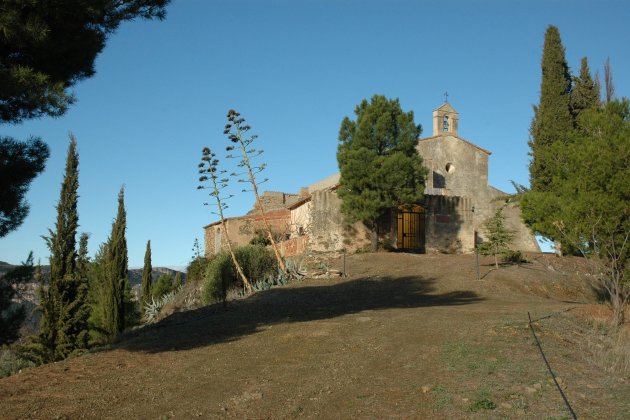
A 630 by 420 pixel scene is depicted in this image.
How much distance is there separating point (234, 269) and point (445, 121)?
63.6 ft

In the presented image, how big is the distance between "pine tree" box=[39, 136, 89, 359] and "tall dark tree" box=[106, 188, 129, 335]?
3873mm

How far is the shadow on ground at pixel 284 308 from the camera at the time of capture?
14.2m

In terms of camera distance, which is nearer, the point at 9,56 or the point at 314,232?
the point at 9,56

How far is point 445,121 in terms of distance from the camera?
3947 cm

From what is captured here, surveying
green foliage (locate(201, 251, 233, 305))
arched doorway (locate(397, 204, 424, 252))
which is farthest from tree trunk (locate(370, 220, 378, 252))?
green foliage (locate(201, 251, 233, 305))

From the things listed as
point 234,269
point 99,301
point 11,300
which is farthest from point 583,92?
point 11,300

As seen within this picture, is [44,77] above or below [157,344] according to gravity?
above

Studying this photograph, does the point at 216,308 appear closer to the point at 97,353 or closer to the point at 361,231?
the point at 97,353

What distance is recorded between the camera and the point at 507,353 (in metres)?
10.5

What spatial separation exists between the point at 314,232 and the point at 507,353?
807 inches

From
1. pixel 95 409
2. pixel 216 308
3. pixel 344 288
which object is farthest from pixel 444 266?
pixel 95 409

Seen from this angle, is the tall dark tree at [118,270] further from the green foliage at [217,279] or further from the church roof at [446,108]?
the church roof at [446,108]

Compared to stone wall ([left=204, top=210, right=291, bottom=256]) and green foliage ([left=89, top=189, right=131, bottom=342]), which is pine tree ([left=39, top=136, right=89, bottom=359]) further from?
stone wall ([left=204, top=210, right=291, bottom=256])

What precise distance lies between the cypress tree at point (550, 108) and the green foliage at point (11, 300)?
26.5 metres
